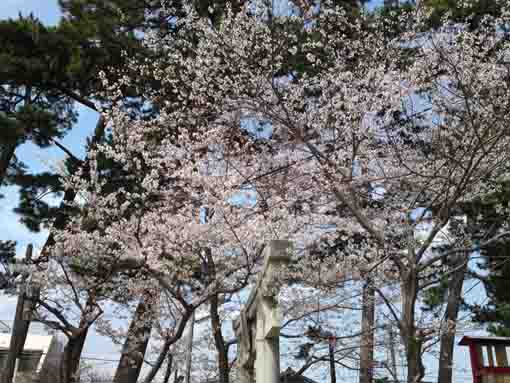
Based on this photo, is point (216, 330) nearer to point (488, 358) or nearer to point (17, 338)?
point (488, 358)

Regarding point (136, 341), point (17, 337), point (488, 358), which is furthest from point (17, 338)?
point (488, 358)

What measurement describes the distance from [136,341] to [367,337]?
4184mm

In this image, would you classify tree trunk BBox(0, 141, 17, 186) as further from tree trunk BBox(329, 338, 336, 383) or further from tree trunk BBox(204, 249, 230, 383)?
tree trunk BBox(329, 338, 336, 383)

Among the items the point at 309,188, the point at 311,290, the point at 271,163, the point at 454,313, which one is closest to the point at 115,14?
the point at 271,163

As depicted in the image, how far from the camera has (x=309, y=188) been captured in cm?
893

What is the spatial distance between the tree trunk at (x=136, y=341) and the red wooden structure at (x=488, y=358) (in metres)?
5.01

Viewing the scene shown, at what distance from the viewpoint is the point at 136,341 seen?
1012 centimetres

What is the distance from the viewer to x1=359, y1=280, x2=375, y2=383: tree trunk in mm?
9565

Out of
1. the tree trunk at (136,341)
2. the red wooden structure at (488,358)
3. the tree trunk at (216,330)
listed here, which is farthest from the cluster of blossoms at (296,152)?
the red wooden structure at (488,358)

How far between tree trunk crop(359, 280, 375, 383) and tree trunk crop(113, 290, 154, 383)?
365 centimetres

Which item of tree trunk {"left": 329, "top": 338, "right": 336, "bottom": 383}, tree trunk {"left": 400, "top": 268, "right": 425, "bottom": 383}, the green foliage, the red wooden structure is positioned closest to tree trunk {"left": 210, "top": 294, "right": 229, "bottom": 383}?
tree trunk {"left": 329, "top": 338, "right": 336, "bottom": 383}

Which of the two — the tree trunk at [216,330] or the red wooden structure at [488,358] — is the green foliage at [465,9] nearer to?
the red wooden structure at [488,358]

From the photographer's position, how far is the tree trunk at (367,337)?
956 centimetres

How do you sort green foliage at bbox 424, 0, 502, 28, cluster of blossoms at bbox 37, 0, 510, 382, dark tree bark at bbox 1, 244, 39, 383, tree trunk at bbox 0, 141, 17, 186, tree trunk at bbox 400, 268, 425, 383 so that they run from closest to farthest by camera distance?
tree trunk at bbox 400, 268, 425, 383, cluster of blossoms at bbox 37, 0, 510, 382, green foliage at bbox 424, 0, 502, 28, dark tree bark at bbox 1, 244, 39, 383, tree trunk at bbox 0, 141, 17, 186
